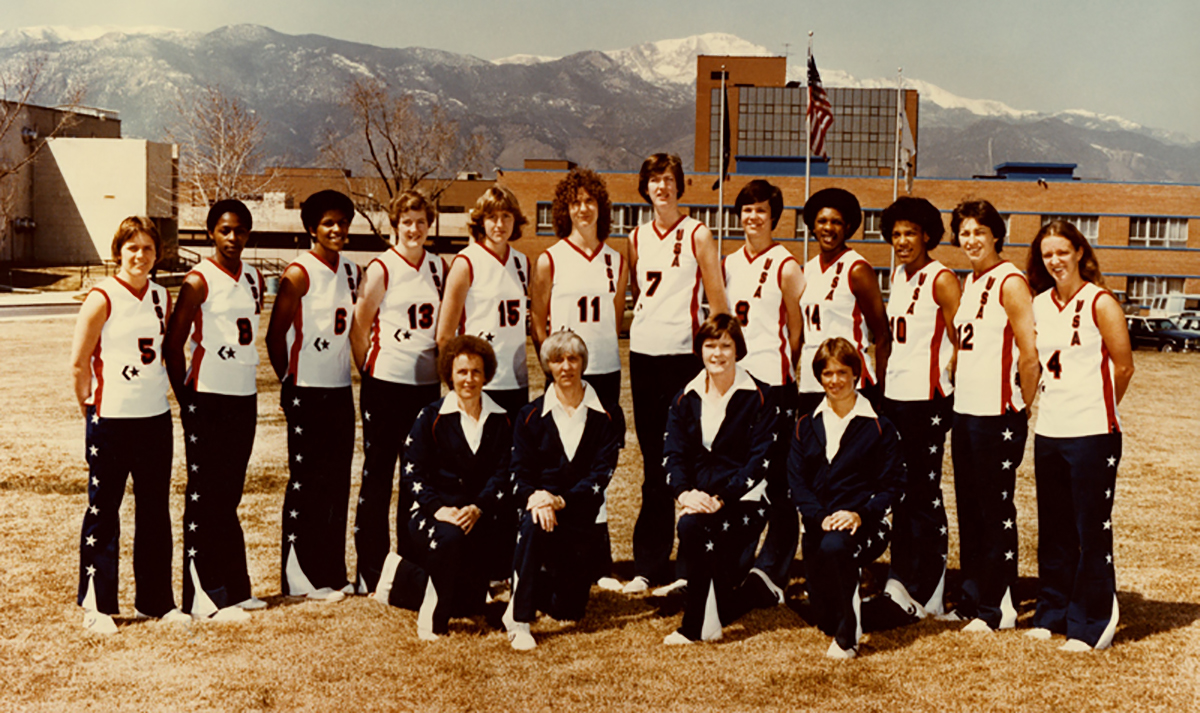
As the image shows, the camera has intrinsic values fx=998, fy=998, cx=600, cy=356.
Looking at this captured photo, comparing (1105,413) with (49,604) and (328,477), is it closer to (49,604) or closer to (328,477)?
(328,477)

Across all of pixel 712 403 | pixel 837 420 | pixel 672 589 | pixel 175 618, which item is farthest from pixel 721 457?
pixel 175 618

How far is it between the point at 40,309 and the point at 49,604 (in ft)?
122

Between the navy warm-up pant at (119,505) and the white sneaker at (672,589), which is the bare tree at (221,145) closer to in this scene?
the navy warm-up pant at (119,505)

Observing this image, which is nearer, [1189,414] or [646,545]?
[646,545]

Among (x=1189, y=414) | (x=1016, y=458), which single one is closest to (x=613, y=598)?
(x=1016, y=458)

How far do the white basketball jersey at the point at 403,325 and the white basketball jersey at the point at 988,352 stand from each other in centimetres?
318

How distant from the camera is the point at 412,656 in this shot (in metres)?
5.27

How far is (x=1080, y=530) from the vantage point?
5.39 m

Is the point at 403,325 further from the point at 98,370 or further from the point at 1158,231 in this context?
the point at 1158,231

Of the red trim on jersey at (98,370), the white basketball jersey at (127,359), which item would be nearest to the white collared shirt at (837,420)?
the white basketball jersey at (127,359)

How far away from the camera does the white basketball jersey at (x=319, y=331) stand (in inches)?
235

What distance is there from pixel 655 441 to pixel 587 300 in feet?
3.40

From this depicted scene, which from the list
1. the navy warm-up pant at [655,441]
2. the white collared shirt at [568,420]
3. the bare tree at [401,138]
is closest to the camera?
the white collared shirt at [568,420]

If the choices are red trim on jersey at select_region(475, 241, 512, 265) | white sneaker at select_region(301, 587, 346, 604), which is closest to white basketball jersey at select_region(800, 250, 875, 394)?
red trim on jersey at select_region(475, 241, 512, 265)
